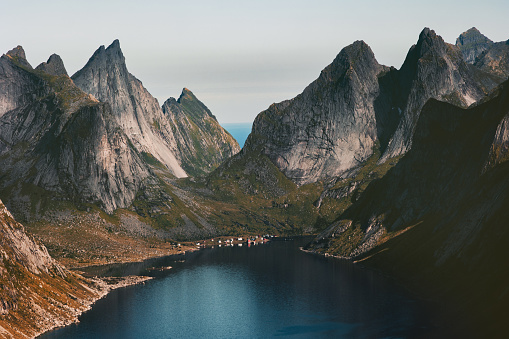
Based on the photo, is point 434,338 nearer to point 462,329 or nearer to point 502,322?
point 462,329

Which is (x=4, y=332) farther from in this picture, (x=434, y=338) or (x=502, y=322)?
(x=502, y=322)

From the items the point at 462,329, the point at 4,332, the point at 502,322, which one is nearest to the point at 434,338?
the point at 462,329

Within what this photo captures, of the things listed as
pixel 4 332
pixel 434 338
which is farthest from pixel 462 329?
pixel 4 332

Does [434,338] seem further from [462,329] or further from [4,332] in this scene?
[4,332]

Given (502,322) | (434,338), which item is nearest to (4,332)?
(434,338)
